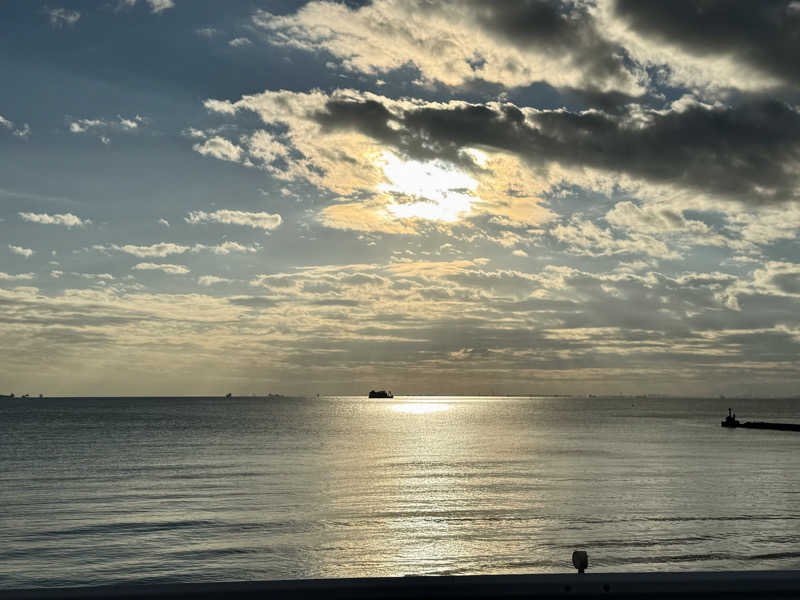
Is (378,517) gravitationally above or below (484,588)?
below

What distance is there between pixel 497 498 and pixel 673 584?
36.3 m

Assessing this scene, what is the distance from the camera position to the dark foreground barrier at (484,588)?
5.95 meters

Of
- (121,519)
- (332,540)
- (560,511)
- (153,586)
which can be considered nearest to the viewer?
(153,586)

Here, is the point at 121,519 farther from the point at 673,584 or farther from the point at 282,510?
the point at 673,584

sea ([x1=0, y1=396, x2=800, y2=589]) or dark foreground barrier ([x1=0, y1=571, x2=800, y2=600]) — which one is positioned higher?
dark foreground barrier ([x1=0, y1=571, x2=800, y2=600])

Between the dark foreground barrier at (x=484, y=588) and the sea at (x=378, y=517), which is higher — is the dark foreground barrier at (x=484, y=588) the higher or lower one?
the higher one

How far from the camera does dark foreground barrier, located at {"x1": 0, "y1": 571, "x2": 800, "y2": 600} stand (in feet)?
19.5

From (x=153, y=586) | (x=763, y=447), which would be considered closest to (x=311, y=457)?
(x=763, y=447)

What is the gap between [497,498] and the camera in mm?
41062

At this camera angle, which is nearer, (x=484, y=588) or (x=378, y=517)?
(x=484, y=588)

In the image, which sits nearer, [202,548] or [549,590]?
[549,590]

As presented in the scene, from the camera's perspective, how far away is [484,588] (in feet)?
20.0

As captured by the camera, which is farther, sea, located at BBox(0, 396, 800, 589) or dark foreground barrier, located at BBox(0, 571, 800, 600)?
sea, located at BBox(0, 396, 800, 589)

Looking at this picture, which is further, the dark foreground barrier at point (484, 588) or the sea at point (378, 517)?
the sea at point (378, 517)
